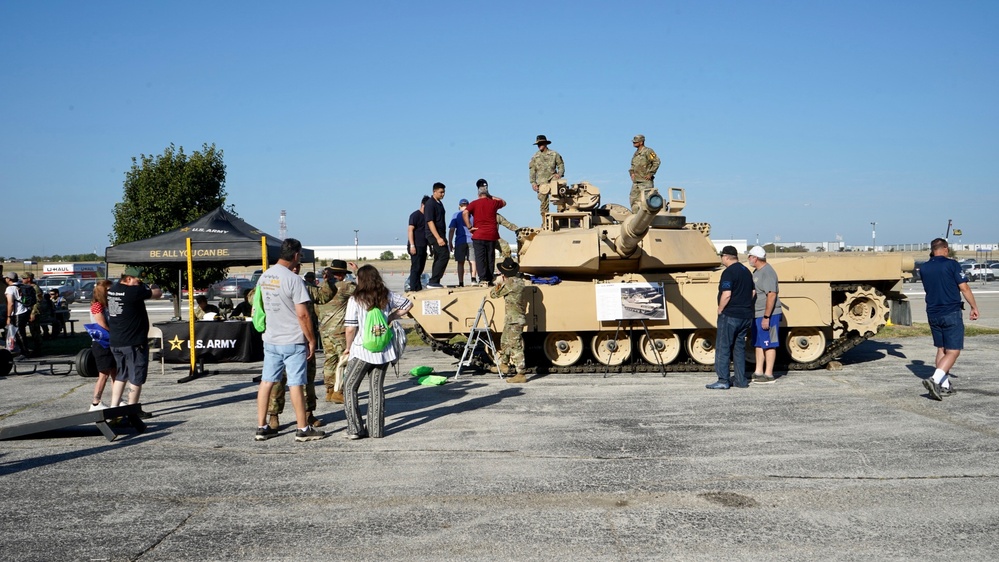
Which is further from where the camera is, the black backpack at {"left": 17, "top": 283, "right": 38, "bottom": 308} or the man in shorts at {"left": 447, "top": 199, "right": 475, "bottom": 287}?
the black backpack at {"left": 17, "top": 283, "right": 38, "bottom": 308}

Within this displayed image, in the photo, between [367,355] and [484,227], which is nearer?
[367,355]

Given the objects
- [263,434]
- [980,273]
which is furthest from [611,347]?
[980,273]

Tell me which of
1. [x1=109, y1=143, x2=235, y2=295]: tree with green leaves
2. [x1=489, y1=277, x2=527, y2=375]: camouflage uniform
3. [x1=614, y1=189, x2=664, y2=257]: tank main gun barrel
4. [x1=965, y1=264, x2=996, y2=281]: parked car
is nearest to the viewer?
[x1=614, y1=189, x2=664, y2=257]: tank main gun barrel

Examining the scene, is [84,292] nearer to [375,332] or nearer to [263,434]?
[263,434]

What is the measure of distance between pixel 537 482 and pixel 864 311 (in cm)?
902

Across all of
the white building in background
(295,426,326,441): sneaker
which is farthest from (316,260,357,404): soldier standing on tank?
the white building in background

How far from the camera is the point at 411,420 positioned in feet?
31.5

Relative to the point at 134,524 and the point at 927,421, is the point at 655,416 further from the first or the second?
the point at 134,524

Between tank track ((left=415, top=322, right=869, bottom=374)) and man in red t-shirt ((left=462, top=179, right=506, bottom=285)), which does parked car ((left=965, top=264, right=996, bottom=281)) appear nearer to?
tank track ((left=415, top=322, right=869, bottom=374))

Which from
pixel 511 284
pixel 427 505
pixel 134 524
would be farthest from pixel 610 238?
pixel 134 524

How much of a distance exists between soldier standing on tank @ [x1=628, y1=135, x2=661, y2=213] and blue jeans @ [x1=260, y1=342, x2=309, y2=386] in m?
8.46

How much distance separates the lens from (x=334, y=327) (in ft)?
35.9

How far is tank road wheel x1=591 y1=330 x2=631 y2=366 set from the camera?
13539mm

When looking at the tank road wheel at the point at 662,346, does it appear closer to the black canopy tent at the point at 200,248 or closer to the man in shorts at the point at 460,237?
the man in shorts at the point at 460,237
